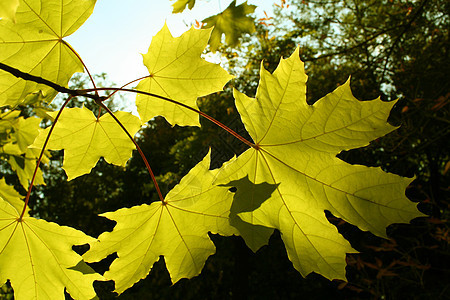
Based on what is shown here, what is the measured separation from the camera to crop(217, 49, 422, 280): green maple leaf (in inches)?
31.7

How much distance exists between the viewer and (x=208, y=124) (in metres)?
6.70

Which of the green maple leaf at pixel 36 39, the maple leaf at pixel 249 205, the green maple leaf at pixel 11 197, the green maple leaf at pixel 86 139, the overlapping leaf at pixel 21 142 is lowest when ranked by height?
the maple leaf at pixel 249 205

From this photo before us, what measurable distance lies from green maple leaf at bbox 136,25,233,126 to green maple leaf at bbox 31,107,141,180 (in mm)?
145

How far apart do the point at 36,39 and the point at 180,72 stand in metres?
0.39

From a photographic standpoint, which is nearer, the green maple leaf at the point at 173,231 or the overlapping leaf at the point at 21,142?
the green maple leaf at the point at 173,231

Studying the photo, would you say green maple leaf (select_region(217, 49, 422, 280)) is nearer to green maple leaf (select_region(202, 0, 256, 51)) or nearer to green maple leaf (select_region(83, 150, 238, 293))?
green maple leaf (select_region(83, 150, 238, 293))

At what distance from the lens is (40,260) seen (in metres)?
0.96

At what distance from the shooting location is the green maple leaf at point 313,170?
0.81m

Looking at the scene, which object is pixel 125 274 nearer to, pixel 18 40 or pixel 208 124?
pixel 18 40

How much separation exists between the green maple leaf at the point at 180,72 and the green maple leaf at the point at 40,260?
450 millimetres

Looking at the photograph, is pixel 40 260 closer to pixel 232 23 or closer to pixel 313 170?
pixel 313 170

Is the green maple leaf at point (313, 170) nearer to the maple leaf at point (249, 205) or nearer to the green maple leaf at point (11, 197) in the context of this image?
the maple leaf at point (249, 205)

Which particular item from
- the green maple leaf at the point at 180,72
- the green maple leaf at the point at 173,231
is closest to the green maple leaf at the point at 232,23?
the green maple leaf at the point at 180,72

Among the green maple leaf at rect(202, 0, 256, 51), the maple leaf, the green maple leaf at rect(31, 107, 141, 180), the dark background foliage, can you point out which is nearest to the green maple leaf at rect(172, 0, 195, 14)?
the green maple leaf at rect(202, 0, 256, 51)
